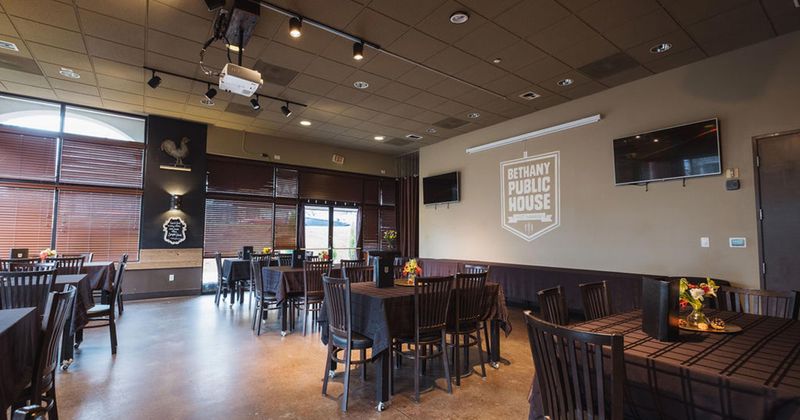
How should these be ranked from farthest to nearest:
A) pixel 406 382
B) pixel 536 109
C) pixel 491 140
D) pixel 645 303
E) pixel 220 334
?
pixel 491 140, pixel 536 109, pixel 220 334, pixel 406 382, pixel 645 303

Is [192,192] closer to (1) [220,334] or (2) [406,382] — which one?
(1) [220,334]

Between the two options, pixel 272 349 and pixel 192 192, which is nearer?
pixel 272 349

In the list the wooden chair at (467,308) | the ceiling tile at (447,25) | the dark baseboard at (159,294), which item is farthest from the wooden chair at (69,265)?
the ceiling tile at (447,25)

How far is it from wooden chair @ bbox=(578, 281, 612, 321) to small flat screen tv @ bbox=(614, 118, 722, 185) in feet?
10.8

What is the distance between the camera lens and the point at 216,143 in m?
8.22

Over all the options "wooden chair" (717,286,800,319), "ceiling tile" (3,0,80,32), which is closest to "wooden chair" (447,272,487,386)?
"wooden chair" (717,286,800,319)

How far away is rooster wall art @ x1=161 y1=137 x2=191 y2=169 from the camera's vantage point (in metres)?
7.61

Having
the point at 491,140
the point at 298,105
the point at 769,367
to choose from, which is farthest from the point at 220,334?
the point at 491,140

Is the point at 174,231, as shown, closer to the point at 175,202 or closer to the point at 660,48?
the point at 175,202

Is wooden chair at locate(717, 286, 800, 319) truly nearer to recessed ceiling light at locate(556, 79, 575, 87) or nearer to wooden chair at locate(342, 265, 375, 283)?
wooden chair at locate(342, 265, 375, 283)

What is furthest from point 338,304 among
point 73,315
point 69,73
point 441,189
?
point 441,189

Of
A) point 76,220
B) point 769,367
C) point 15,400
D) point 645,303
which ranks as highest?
point 76,220

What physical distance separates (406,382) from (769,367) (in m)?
2.59

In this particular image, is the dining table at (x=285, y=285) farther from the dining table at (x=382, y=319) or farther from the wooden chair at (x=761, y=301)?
the wooden chair at (x=761, y=301)
